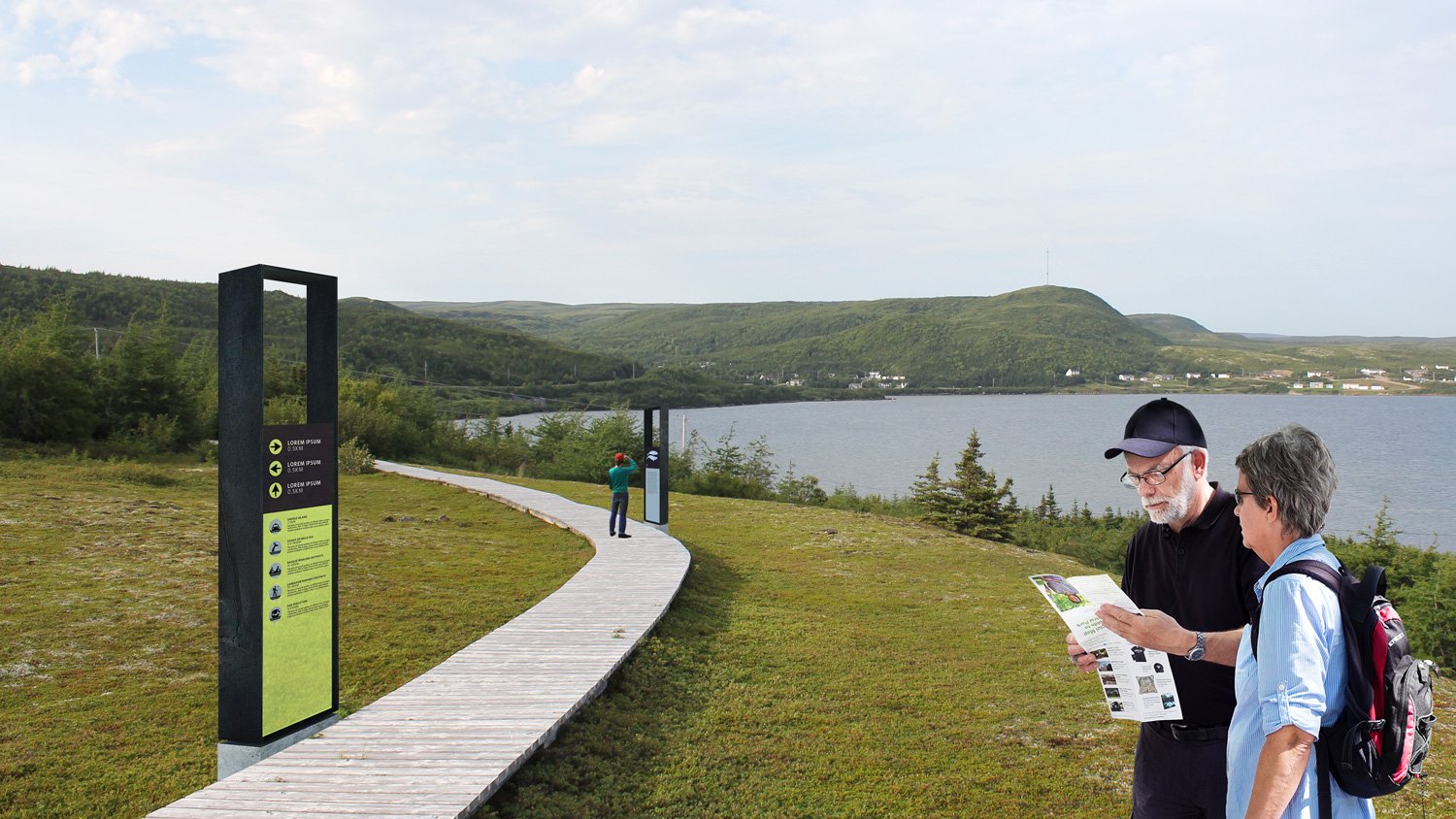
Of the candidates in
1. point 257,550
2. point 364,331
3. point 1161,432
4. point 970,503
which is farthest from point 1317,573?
point 364,331

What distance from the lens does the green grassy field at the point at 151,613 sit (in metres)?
5.71

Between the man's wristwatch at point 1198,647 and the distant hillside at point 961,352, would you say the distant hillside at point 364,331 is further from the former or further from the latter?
the distant hillside at point 961,352

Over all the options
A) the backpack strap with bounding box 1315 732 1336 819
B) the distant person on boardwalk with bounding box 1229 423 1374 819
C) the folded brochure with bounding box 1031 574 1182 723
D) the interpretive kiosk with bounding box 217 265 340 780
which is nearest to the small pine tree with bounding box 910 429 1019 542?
the interpretive kiosk with bounding box 217 265 340 780

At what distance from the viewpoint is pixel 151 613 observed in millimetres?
9375

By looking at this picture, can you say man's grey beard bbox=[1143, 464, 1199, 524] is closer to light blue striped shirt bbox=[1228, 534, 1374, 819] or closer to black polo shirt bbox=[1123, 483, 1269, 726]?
black polo shirt bbox=[1123, 483, 1269, 726]

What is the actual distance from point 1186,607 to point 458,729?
4505 mm

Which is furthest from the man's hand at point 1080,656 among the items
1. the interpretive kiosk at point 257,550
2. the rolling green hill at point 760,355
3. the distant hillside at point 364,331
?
the rolling green hill at point 760,355

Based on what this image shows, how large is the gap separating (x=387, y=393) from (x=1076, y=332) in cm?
16988

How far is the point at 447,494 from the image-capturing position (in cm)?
2120

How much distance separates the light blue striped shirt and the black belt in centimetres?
69

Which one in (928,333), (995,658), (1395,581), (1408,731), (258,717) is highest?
(928,333)

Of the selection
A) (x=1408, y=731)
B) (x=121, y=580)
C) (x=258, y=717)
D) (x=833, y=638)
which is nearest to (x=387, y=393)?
(x=121, y=580)

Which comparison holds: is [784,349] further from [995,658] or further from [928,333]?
[995,658]

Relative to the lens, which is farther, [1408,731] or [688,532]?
[688,532]
